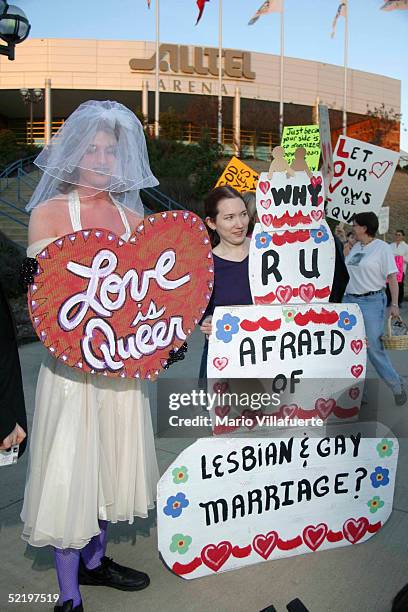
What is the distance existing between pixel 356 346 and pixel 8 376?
1568 mm

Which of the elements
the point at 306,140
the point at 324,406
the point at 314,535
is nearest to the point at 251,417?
the point at 324,406

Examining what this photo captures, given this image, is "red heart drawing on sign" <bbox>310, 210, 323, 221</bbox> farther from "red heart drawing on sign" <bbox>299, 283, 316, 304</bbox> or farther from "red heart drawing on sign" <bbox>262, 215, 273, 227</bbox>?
"red heart drawing on sign" <bbox>299, 283, 316, 304</bbox>

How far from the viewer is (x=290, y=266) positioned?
2.69 meters

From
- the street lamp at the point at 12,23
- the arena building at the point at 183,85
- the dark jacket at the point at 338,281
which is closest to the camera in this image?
the dark jacket at the point at 338,281

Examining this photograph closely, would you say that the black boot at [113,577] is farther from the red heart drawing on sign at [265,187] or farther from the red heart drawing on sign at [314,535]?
the red heart drawing on sign at [265,187]

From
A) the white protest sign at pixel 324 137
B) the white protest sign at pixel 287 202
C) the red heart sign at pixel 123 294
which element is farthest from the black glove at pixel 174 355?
the white protest sign at pixel 324 137

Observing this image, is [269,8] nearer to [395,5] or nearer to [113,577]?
[395,5]

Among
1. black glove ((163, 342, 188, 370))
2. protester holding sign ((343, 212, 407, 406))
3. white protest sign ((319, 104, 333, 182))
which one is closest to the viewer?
black glove ((163, 342, 188, 370))

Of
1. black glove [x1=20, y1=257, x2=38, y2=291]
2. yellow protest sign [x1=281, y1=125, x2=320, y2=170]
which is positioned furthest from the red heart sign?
yellow protest sign [x1=281, y1=125, x2=320, y2=170]

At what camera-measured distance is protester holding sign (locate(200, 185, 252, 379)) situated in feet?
10.2

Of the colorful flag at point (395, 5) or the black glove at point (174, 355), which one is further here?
the colorful flag at point (395, 5)

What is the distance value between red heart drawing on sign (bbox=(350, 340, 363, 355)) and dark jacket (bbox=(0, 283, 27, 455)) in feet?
4.93

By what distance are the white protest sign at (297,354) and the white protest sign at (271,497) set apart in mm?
168

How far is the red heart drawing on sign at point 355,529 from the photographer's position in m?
2.75
